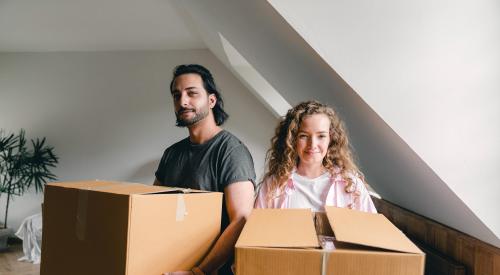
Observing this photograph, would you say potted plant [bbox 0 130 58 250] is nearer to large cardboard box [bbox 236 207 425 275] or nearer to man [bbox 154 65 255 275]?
man [bbox 154 65 255 275]

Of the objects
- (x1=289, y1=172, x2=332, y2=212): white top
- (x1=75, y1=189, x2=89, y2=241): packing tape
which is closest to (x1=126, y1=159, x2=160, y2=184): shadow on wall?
(x1=289, y1=172, x2=332, y2=212): white top

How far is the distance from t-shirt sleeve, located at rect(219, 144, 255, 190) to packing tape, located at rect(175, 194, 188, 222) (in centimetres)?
30

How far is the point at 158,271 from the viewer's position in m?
0.91

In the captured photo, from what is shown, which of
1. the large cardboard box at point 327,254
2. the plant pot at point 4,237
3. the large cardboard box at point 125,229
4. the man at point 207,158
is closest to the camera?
the large cardboard box at point 327,254

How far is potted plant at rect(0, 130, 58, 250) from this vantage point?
457 cm

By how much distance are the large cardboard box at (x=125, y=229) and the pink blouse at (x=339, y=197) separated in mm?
353

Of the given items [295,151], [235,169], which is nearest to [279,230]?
[235,169]

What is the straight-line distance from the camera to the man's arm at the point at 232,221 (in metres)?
1.03

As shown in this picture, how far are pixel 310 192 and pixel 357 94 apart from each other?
1.44 ft

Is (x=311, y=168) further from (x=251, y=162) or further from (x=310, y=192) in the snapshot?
(x=251, y=162)

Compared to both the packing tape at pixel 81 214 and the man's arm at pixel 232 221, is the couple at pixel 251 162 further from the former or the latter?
the packing tape at pixel 81 214

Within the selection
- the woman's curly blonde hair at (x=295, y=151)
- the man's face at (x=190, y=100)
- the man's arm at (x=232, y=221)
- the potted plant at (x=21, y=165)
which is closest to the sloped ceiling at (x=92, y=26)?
the potted plant at (x=21, y=165)

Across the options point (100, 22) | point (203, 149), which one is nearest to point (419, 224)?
point (203, 149)

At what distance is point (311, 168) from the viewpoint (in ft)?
4.77
